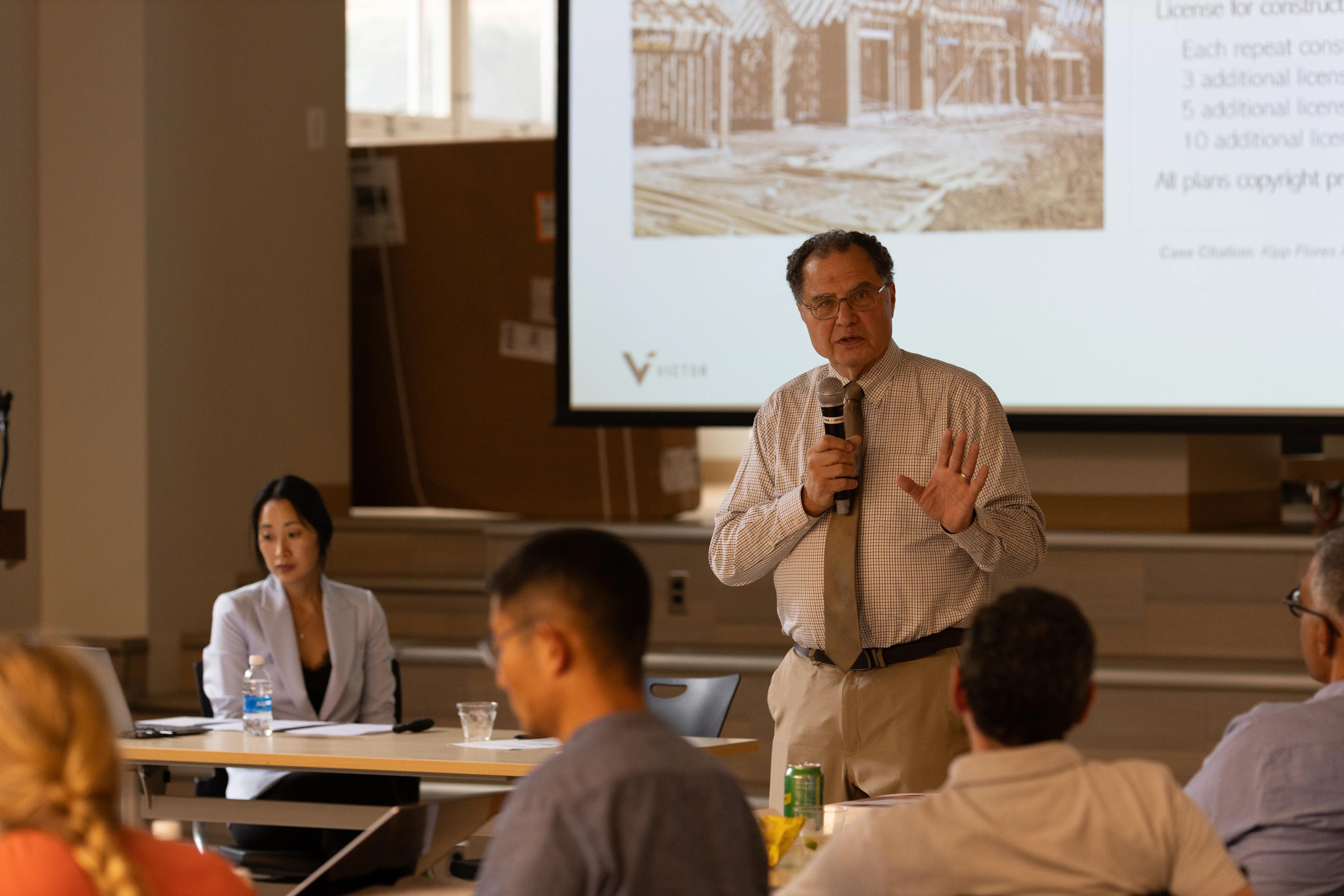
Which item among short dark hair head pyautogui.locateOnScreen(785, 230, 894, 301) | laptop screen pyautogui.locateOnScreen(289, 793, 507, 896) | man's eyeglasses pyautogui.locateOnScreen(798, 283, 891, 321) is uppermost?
short dark hair head pyautogui.locateOnScreen(785, 230, 894, 301)

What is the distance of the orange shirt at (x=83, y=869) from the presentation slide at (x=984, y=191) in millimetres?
3778

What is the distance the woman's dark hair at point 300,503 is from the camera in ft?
12.6

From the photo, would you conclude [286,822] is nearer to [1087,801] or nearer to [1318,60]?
[1087,801]

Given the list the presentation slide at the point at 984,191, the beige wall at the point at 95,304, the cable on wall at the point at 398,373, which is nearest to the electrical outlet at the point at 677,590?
the presentation slide at the point at 984,191

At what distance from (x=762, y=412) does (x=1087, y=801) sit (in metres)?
1.63

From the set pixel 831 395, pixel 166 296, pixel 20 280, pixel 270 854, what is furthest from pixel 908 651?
pixel 20 280

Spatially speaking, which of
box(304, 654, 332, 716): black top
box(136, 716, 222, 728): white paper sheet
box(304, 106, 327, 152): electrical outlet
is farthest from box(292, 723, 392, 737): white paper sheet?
box(304, 106, 327, 152): electrical outlet

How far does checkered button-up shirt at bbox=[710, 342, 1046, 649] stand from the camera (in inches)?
110

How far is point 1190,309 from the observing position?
4.87 metres

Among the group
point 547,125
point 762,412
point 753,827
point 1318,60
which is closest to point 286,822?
point 762,412

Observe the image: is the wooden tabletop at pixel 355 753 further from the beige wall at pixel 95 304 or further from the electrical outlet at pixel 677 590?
the beige wall at pixel 95 304

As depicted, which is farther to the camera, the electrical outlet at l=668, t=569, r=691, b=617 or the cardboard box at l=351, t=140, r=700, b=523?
the cardboard box at l=351, t=140, r=700, b=523

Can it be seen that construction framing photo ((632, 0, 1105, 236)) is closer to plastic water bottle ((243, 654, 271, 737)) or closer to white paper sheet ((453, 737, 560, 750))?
plastic water bottle ((243, 654, 271, 737))

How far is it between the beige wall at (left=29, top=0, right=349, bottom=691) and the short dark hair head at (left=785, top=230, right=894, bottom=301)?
3.37 m
